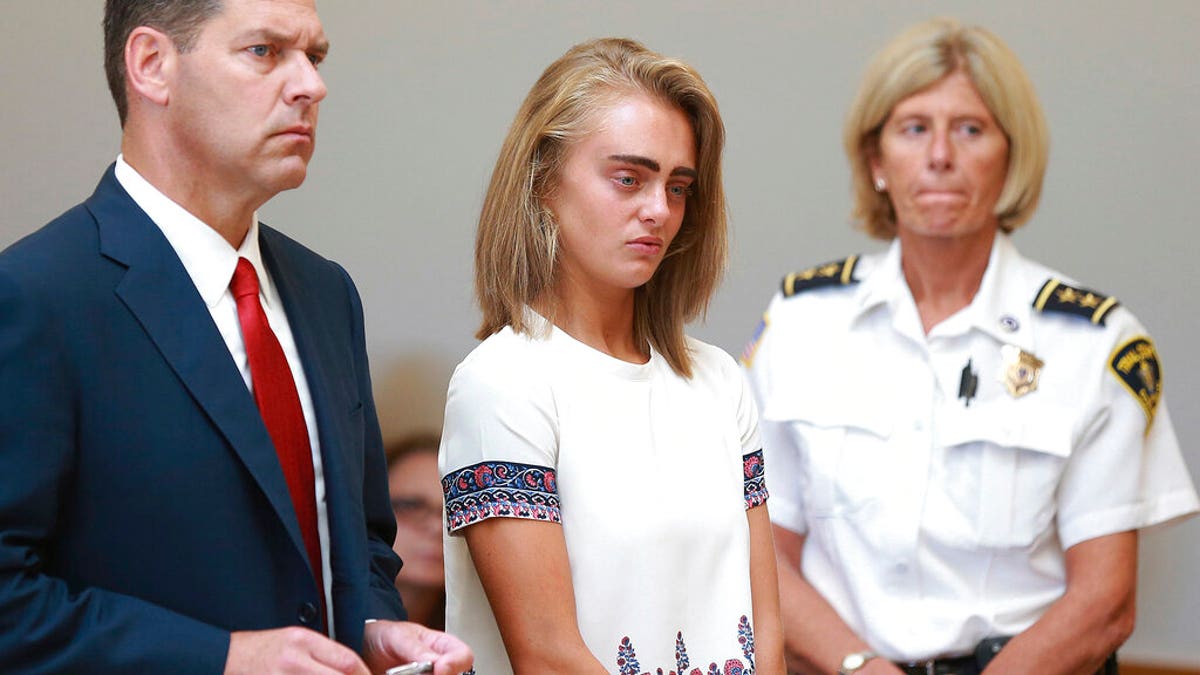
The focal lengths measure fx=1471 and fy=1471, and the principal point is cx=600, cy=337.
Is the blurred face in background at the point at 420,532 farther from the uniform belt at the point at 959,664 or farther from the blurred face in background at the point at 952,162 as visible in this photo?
the blurred face in background at the point at 952,162

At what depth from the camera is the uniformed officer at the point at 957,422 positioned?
2.73 metres

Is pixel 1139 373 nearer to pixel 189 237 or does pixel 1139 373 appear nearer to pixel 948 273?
pixel 948 273

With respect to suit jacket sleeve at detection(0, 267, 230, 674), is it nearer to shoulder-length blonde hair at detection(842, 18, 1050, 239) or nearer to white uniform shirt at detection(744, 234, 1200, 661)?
white uniform shirt at detection(744, 234, 1200, 661)

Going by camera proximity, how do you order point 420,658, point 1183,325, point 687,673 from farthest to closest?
point 1183,325 < point 687,673 < point 420,658

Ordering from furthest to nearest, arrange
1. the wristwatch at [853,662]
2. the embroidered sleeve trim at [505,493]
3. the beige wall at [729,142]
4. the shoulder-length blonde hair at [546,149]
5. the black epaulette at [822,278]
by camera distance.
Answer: the beige wall at [729,142] → the black epaulette at [822,278] → the wristwatch at [853,662] → the shoulder-length blonde hair at [546,149] → the embroidered sleeve trim at [505,493]

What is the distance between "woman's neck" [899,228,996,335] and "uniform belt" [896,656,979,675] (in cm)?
65

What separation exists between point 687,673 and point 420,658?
480 millimetres

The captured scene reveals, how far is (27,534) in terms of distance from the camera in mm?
1438

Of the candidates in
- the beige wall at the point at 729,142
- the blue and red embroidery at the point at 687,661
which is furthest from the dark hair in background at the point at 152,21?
the beige wall at the point at 729,142

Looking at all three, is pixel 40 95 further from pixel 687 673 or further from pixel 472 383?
pixel 687 673

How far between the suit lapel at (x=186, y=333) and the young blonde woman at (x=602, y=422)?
0.33 meters

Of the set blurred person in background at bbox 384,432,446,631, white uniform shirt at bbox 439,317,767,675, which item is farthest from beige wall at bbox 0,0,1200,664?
white uniform shirt at bbox 439,317,767,675

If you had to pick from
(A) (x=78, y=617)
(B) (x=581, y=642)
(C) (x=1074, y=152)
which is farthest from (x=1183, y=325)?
(A) (x=78, y=617)

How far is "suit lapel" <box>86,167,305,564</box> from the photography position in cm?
155
